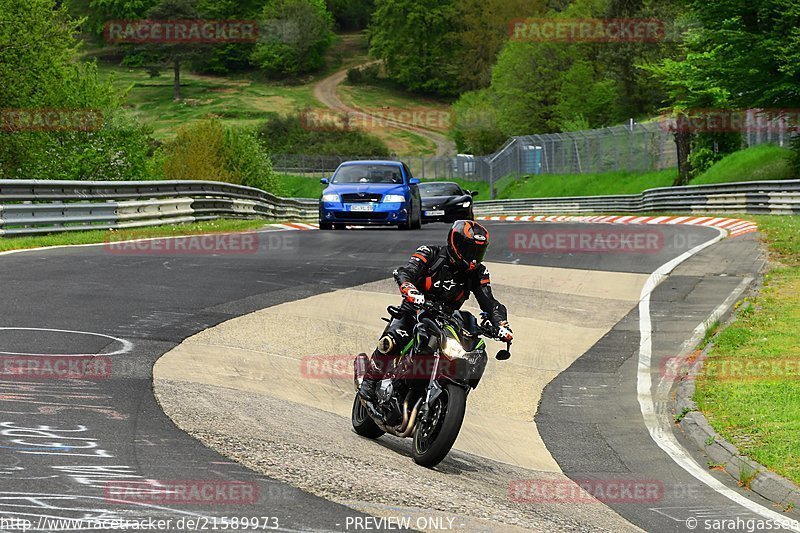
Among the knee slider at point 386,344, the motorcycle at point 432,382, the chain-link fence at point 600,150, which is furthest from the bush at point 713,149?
the motorcycle at point 432,382

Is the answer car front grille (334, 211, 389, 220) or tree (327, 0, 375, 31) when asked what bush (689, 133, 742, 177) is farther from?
tree (327, 0, 375, 31)

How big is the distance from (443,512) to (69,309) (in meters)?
7.42

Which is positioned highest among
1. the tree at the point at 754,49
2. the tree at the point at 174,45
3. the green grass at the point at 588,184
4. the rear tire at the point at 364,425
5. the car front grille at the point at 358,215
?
the tree at the point at 174,45

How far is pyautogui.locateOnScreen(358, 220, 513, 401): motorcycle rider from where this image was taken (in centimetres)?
845

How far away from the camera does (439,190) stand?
120ft

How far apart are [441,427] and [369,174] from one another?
21079 millimetres

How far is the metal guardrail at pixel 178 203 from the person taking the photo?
20.6 m

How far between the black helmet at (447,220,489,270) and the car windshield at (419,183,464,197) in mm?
27457

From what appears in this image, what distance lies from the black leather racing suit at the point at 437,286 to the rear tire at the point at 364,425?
57cm
